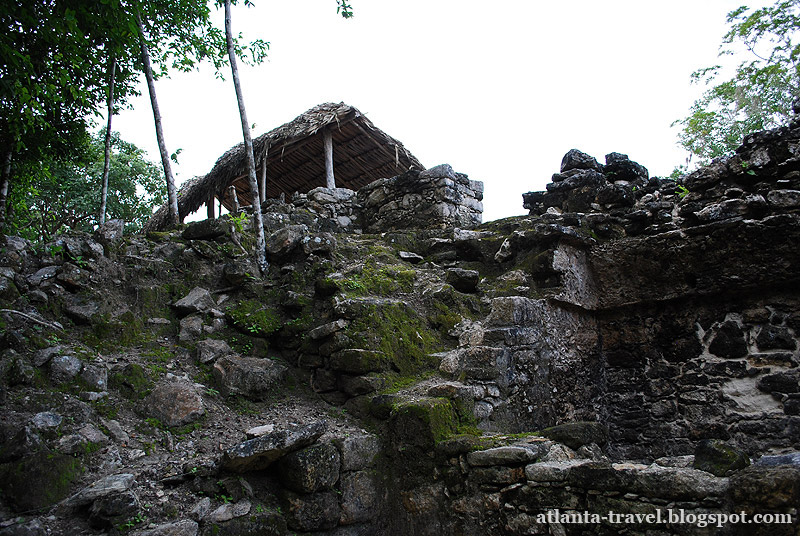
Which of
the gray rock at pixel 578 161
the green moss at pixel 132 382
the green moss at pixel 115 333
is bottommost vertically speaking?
the green moss at pixel 132 382

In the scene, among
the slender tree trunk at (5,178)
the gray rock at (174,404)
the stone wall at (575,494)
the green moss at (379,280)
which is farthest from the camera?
the slender tree trunk at (5,178)

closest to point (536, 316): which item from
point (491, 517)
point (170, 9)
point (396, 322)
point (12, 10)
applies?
point (396, 322)

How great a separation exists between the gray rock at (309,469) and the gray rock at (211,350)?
146 cm

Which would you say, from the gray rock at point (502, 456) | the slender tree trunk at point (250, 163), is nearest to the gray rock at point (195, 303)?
the slender tree trunk at point (250, 163)

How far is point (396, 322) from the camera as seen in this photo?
457cm

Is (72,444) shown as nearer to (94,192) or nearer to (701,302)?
(701,302)

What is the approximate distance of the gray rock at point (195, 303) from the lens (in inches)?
186

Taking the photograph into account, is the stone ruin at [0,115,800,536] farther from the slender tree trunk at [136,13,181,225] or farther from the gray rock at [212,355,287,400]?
the slender tree trunk at [136,13,181,225]

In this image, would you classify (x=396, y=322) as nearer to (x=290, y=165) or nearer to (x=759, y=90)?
(x=290, y=165)

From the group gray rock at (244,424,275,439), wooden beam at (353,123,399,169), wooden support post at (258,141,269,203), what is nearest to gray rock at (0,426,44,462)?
gray rock at (244,424,275,439)

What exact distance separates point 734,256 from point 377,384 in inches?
141

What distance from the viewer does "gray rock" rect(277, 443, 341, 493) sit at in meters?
3.20

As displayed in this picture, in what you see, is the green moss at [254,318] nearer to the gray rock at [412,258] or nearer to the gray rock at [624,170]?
the gray rock at [412,258]

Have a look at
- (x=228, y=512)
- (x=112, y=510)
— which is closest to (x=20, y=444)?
(x=112, y=510)
